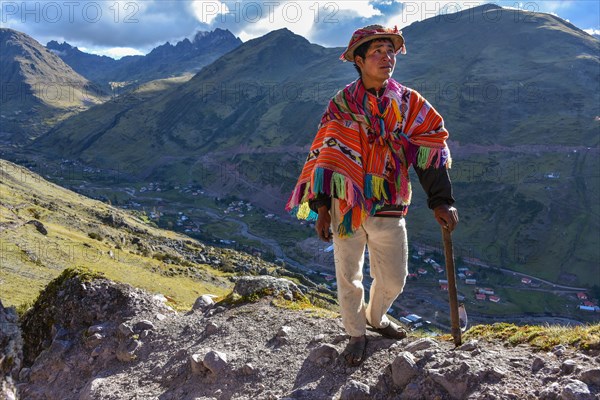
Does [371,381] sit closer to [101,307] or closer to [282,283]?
[282,283]

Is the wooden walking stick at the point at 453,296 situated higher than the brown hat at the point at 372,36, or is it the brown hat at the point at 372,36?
the brown hat at the point at 372,36

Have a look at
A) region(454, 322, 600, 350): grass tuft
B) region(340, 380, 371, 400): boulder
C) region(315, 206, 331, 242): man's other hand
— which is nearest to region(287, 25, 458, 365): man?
region(315, 206, 331, 242): man's other hand

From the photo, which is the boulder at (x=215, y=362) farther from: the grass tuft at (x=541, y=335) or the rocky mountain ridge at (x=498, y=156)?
the rocky mountain ridge at (x=498, y=156)

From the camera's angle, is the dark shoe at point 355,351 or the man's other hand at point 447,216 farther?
the dark shoe at point 355,351

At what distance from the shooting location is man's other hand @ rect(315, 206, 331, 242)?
448 centimetres

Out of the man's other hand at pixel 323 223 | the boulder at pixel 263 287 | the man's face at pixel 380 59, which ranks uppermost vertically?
the man's face at pixel 380 59

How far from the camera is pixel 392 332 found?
507 cm

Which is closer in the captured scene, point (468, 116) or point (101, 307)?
point (101, 307)

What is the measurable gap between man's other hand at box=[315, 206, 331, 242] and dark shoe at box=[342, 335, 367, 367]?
48.3 inches

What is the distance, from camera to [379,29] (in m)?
4.39

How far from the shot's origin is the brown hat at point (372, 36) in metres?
4.38

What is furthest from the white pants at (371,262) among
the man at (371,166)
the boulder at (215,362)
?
the boulder at (215,362)

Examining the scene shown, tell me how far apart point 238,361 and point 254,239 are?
97.4 metres

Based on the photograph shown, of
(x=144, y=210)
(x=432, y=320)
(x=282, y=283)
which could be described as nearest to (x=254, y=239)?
(x=144, y=210)
